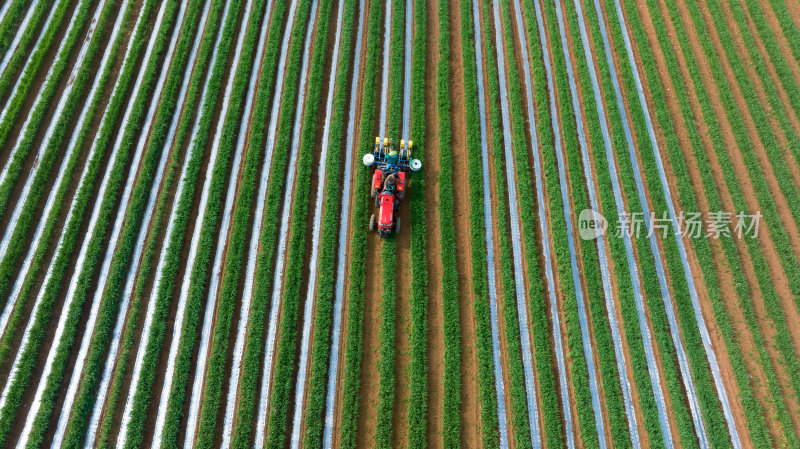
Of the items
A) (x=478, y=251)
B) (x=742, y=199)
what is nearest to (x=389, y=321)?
(x=478, y=251)

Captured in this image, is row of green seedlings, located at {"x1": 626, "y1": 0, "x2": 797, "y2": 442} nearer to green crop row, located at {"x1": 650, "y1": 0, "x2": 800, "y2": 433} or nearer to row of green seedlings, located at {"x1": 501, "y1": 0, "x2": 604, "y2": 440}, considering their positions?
green crop row, located at {"x1": 650, "y1": 0, "x2": 800, "y2": 433}

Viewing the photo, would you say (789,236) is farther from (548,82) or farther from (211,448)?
(211,448)

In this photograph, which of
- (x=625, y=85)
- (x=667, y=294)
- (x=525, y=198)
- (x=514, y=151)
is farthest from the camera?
(x=625, y=85)

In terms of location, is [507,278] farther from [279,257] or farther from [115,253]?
[115,253]

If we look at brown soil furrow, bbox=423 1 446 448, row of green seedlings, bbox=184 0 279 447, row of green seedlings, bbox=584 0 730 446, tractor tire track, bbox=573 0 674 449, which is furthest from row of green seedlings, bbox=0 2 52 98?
row of green seedlings, bbox=584 0 730 446

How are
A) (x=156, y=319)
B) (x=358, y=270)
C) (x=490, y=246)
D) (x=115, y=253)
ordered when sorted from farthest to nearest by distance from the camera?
(x=490, y=246) < (x=358, y=270) < (x=115, y=253) < (x=156, y=319)

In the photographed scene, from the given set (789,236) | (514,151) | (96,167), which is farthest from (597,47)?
(96,167)
